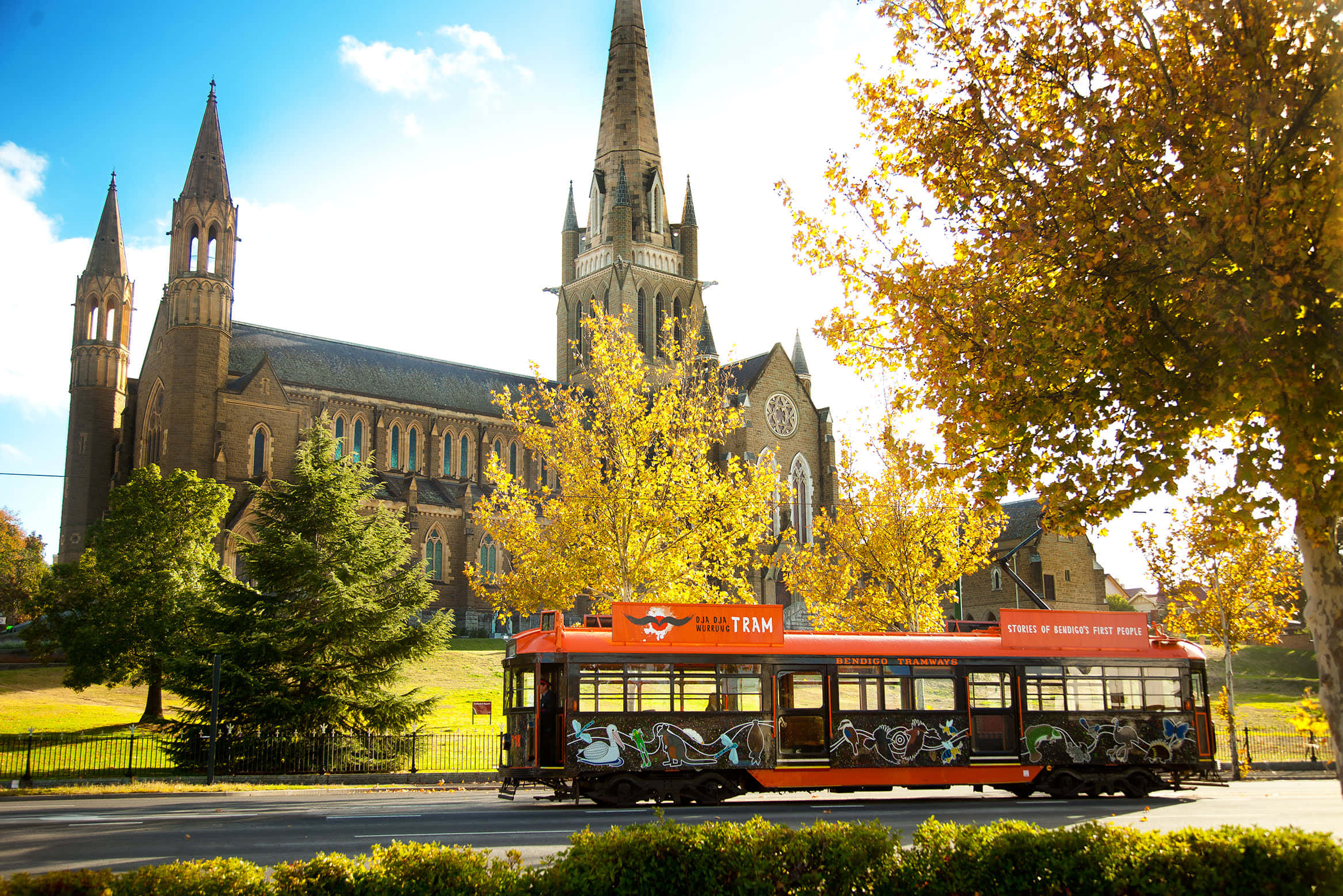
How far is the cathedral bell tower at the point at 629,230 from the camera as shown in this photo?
68.8 metres

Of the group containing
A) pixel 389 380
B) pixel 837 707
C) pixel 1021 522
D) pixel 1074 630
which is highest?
pixel 389 380

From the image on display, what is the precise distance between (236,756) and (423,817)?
32.7 ft

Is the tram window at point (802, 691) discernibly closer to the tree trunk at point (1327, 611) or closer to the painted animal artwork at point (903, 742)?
the painted animal artwork at point (903, 742)

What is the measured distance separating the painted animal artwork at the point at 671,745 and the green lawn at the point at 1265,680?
24.5 meters

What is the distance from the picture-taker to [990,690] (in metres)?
19.2

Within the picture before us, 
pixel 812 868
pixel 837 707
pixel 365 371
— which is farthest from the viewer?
pixel 365 371

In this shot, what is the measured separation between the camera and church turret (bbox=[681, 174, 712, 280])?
72.1 metres

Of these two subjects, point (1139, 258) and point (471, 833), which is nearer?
point (1139, 258)

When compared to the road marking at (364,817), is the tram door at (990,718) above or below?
above

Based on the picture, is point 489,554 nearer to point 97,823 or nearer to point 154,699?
point 154,699

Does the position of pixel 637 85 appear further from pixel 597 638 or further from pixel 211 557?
pixel 597 638

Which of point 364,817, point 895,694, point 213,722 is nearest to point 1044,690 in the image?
point 895,694

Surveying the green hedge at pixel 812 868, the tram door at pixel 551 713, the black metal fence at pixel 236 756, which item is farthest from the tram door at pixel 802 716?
the green hedge at pixel 812 868

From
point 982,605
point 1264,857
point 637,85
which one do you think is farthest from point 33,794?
point 637,85
